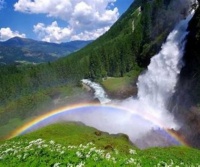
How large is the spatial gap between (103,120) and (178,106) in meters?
22.3

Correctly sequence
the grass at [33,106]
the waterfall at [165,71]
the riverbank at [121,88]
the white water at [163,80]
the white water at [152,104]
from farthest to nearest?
the grass at [33,106] < the riverbank at [121,88] < the waterfall at [165,71] < the white water at [163,80] < the white water at [152,104]

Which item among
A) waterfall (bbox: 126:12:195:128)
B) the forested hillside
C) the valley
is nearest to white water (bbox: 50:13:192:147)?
waterfall (bbox: 126:12:195:128)

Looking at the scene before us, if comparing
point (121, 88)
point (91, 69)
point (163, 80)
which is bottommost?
Result: point (163, 80)

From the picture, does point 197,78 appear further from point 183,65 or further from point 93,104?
point 93,104

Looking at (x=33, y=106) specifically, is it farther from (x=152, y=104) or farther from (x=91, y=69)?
(x=152, y=104)

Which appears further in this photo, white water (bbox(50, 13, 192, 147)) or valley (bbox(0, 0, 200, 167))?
white water (bbox(50, 13, 192, 147))

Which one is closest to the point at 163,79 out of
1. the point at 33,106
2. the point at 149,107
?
the point at 149,107

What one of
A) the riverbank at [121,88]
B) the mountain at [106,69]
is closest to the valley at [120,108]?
the mountain at [106,69]

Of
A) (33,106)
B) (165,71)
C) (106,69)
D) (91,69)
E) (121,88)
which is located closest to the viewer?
(165,71)

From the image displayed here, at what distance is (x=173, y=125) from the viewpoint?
7612 cm

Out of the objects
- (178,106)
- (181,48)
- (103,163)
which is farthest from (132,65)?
(103,163)

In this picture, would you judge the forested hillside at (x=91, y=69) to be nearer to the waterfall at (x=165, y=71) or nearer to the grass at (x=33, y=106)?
the grass at (x=33, y=106)

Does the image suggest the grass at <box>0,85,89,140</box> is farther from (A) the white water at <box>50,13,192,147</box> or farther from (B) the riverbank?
(A) the white water at <box>50,13,192,147</box>

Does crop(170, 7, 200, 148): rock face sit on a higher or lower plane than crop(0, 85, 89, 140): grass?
lower
